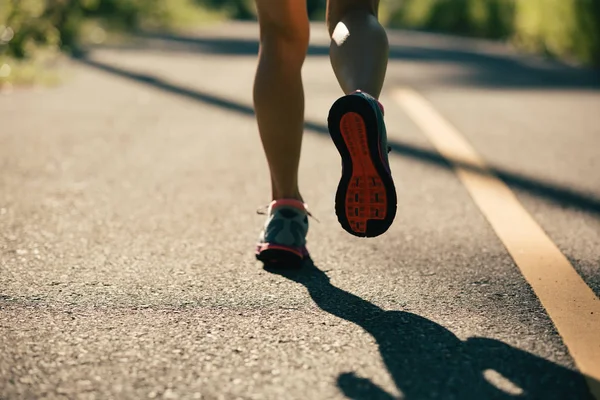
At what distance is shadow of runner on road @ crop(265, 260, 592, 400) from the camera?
1529mm

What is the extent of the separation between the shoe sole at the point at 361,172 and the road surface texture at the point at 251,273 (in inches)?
7.9

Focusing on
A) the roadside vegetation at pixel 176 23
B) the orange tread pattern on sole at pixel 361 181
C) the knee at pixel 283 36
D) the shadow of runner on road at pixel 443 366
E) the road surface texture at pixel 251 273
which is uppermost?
the knee at pixel 283 36

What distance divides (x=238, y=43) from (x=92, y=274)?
1210 cm

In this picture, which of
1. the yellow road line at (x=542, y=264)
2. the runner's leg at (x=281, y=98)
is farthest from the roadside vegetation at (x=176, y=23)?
the runner's leg at (x=281, y=98)

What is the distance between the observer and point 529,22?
13.1 m

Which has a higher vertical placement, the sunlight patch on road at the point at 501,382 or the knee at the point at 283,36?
the knee at the point at 283,36

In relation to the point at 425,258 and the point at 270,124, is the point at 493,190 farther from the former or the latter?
the point at 270,124

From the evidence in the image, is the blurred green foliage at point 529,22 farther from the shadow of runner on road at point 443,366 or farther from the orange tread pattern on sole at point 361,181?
the shadow of runner on road at point 443,366

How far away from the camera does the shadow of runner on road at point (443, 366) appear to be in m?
1.53

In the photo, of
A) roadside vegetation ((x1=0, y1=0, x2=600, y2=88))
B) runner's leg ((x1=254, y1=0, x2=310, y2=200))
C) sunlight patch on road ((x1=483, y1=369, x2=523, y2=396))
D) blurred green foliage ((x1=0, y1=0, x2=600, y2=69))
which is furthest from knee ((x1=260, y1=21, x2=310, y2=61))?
blurred green foliage ((x1=0, y1=0, x2=600, y2=69))

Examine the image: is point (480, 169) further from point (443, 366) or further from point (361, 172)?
point (443, 366)

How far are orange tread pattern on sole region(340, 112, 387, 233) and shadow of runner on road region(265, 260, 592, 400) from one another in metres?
0.21

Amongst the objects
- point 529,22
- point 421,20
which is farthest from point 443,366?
point 421,20

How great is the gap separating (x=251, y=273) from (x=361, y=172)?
1.48 ft
